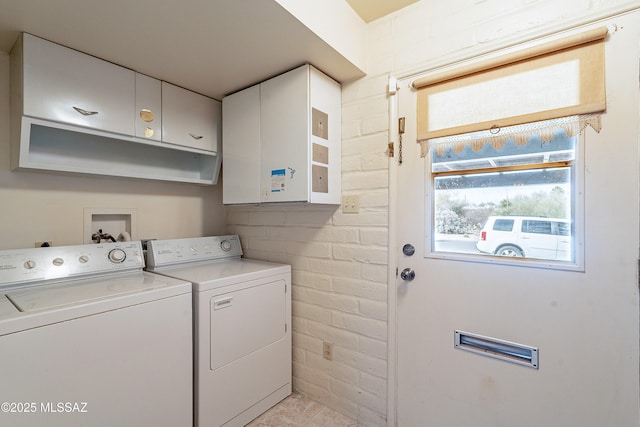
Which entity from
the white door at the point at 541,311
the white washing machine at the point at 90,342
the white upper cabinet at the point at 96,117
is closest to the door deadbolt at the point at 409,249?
the white door at the point at 541,311

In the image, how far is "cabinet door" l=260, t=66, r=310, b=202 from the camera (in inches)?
64.8

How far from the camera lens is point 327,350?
1914 millimetres

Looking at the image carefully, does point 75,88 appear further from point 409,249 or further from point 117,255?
point 409,249

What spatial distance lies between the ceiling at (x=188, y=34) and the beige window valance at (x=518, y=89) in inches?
20.7

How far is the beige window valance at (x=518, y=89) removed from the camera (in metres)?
1.15

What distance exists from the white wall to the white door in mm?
1679

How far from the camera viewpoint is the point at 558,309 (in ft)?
4.02

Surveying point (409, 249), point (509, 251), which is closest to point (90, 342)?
point (409, 249)

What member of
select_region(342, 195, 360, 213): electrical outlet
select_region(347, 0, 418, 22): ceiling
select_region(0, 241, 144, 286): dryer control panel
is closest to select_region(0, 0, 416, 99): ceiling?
select_region(347, 0, 418, 22): ceiling

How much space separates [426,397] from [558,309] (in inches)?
31.4

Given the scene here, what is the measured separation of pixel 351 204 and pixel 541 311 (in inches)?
41.7

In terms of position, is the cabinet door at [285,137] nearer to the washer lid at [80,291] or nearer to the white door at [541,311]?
the white door at [541,311]

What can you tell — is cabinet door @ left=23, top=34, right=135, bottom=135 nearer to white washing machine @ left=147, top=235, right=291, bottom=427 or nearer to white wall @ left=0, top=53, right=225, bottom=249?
white wall @ left=0, top=53, right=225, bottom=249

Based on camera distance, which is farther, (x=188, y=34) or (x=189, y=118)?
(x=189, y=118)
